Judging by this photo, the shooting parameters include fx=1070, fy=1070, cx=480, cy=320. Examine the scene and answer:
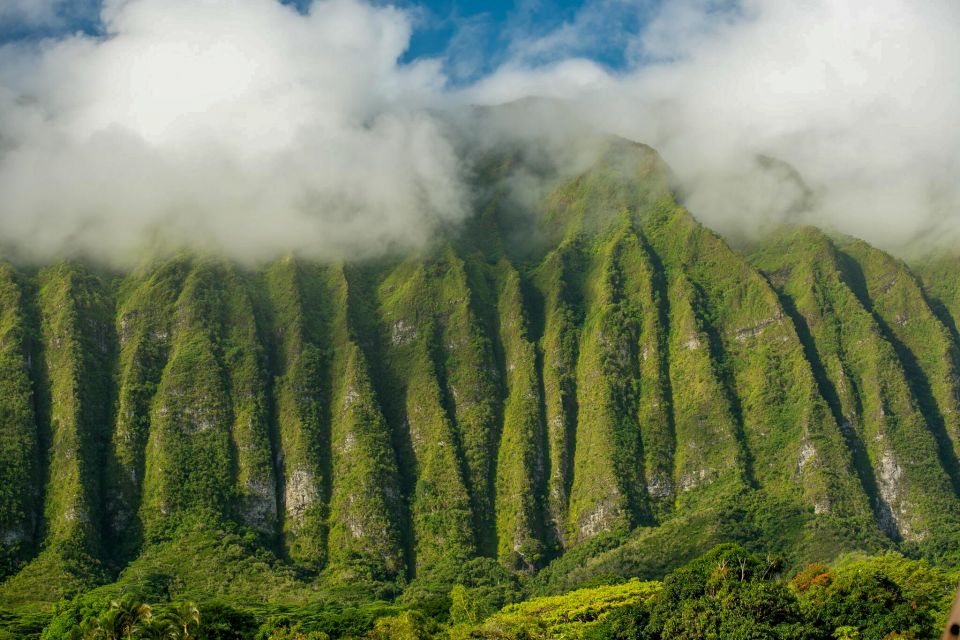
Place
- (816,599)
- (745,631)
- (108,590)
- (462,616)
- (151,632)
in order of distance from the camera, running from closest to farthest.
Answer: (151,632)
(745,631)
(816,599)
(462,616)
(108,590)

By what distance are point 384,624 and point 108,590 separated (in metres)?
76.7

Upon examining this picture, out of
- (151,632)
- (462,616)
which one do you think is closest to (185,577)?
(462,616)

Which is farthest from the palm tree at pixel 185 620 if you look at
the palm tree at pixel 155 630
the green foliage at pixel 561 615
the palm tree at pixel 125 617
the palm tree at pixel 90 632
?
the green foliage at pixel 561 615

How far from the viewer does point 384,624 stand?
379 ft

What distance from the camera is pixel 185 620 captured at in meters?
93.9

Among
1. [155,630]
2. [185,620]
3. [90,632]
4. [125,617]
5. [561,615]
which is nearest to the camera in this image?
[155,630]

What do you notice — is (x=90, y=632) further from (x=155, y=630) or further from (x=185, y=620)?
(x=185, y=620)

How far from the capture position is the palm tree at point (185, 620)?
91.3 meters

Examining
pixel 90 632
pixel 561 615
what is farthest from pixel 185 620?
pixel 561 615

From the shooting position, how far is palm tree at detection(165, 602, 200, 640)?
91.3m

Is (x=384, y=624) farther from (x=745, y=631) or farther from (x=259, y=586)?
(x=259, y=586)

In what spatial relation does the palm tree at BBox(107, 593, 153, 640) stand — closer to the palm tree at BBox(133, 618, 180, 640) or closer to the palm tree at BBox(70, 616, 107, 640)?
the palm tree at BBox(133, 618, 180, 640)

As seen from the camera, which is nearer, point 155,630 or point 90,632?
point 155,630

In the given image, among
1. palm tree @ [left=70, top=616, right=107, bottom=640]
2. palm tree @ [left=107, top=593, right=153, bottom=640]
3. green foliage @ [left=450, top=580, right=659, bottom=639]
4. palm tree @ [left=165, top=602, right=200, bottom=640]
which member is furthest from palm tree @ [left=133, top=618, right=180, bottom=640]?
green foliage @ [left=450, top=580, right=659, bottom=639]
